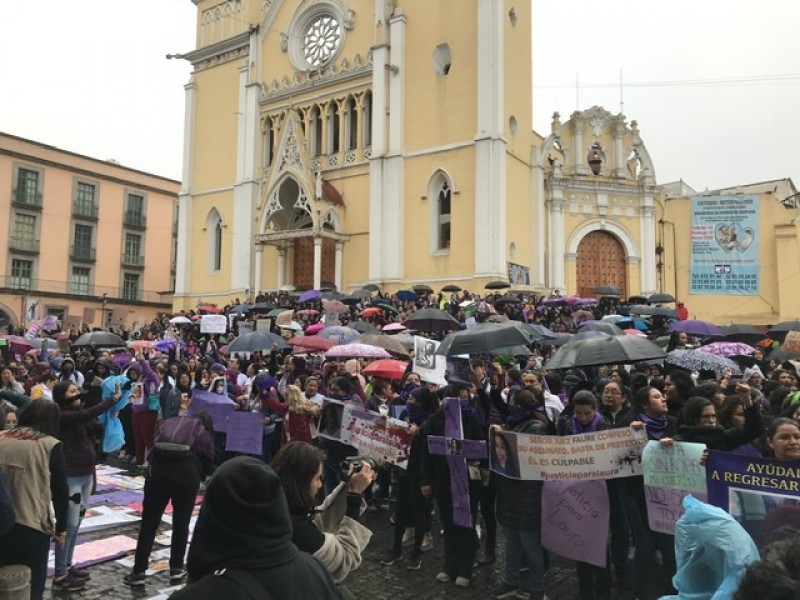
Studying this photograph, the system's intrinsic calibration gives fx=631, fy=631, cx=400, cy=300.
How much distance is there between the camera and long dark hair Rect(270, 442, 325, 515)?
9.52 feet

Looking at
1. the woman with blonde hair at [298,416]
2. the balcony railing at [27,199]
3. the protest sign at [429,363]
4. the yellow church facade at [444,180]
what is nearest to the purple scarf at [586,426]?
the protest sign at [429,363]

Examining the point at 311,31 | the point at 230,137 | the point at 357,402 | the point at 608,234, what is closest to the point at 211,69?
the point at 230,137

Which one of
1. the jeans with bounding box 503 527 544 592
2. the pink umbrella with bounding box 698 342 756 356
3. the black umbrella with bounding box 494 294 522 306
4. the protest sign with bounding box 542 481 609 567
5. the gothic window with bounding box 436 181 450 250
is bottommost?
the jeans with bounding box 503 527 544 592

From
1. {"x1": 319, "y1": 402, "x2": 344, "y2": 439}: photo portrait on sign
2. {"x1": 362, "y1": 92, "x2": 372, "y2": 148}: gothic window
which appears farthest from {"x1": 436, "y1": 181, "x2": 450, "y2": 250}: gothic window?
{"x1": 319, "y1": 402, "x2": 344, "y2": 439}: photo portrait on sign

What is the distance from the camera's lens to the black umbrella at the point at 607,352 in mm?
7379

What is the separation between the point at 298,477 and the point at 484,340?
606cm

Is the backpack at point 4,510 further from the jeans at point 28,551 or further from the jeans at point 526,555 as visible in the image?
the jeans at point 526,555

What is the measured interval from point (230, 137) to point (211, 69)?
4.60 metres

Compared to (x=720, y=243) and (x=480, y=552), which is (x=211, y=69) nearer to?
(x=720, y=243)

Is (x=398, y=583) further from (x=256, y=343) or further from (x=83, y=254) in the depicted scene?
(x=83, y=254)

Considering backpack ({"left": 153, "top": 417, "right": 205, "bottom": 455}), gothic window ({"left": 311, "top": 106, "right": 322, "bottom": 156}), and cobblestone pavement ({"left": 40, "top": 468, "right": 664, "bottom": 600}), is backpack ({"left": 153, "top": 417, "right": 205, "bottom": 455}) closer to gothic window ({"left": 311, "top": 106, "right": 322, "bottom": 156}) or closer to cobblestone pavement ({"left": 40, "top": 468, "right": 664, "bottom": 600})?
cobblestone pavement ({"left": 40, "top": 468, "right": 664, "bottom": 600})

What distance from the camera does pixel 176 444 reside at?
555cm

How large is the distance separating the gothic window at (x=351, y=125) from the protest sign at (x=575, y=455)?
1039 inches

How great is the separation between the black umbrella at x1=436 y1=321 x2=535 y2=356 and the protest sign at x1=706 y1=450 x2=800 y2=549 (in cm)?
454
